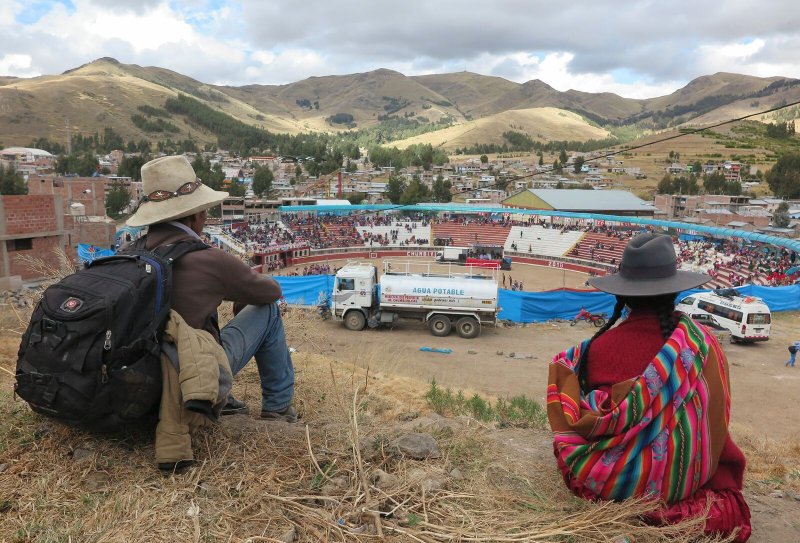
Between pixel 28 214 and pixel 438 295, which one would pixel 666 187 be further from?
pixel 28 214

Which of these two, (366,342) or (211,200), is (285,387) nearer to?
(211,200)

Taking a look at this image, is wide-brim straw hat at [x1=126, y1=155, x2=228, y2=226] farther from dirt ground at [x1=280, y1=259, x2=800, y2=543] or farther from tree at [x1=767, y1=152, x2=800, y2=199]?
tree at [x1=767, y1=152, x2=800, y2=199]

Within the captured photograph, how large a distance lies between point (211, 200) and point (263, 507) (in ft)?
5.12

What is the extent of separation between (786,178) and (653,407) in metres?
87.9

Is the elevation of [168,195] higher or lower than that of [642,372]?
higher

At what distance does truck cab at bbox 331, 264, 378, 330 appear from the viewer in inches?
768

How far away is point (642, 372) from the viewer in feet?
7.45

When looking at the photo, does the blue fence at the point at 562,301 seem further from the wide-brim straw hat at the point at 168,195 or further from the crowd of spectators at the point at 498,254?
the wide-brim straw hat at the point at 168,195

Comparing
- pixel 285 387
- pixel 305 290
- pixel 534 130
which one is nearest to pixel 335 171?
pixel 305 290

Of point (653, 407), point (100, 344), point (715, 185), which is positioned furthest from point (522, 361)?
point (715, 185)

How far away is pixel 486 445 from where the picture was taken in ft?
11.0

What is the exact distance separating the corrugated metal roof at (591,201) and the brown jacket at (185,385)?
186ft

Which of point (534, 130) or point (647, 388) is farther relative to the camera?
point (534, 130)

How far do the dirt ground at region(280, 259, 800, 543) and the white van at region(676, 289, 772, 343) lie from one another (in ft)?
1.53
